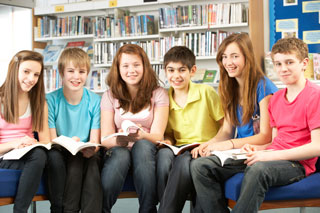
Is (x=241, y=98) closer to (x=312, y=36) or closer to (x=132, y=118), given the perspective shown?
(x=132, y=118)

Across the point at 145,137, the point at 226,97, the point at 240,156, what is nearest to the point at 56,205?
the point at 145,137

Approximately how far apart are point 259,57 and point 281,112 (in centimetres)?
221

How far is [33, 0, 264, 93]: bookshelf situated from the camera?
3838mm

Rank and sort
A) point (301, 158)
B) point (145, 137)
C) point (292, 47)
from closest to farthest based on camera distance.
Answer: point (301, 158)
point (292, 47)
point (145, 137)

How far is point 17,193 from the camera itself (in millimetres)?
1638

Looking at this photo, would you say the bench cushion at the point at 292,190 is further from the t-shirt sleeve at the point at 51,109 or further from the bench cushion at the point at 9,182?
the t-shirt sleeve at the point at 51,109

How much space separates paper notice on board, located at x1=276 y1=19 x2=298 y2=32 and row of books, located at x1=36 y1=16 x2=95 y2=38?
1.99 meters

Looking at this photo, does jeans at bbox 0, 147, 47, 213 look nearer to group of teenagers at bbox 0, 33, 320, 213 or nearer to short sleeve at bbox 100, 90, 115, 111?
group of teenagers at bbox 0, 33, 320, 213

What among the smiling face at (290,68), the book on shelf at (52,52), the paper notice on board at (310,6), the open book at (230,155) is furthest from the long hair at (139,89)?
the book on shelf at (52,52)

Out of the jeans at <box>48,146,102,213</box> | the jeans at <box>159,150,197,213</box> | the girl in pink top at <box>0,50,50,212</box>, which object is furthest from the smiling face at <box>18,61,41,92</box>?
the jeans at <box>159,150,197,213</box>

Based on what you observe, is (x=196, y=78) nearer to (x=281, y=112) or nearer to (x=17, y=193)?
(x=281, y=112)

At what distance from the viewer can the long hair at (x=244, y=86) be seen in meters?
1.84

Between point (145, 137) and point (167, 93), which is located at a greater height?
point (167, 93)

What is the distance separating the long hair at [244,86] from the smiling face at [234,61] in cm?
2
